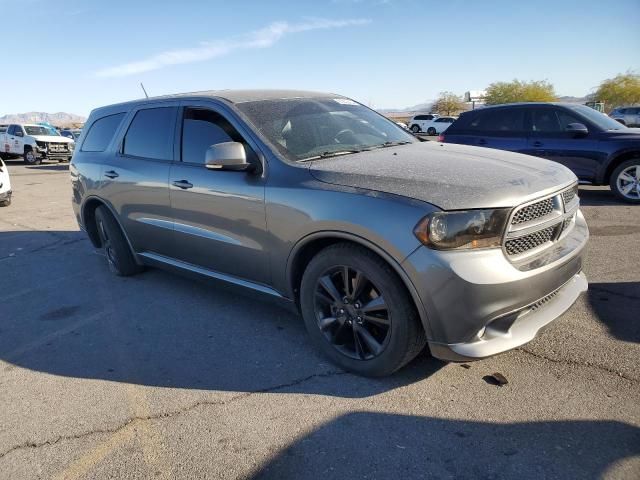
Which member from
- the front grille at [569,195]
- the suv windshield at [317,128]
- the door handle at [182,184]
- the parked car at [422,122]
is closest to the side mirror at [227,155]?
the suv windshield at [317,128]

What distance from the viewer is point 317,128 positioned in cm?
380

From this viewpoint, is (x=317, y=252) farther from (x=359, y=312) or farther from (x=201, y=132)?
(x=201, y=132)

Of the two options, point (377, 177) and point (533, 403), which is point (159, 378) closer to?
point (377, 177)

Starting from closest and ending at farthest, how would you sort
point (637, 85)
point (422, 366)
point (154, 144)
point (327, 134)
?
point (422, 366) → point (327, 134) → point (154, 144) → point (637, 85)

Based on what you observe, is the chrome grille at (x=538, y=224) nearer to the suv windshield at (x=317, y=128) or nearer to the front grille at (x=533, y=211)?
the front grille at (x=533, y=211)

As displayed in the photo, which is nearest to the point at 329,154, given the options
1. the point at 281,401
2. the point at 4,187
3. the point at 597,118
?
the point at 281,401

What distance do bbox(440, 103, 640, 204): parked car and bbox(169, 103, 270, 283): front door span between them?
20.3 ft

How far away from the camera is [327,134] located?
12.4 feet

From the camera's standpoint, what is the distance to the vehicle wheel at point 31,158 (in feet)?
73.5

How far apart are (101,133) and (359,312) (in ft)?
12.8

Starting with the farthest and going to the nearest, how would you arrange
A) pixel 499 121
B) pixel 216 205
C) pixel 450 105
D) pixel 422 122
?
pixel 450 105, pixel 422 122, pixel 499 121, pixel 216 205

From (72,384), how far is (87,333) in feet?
2.67

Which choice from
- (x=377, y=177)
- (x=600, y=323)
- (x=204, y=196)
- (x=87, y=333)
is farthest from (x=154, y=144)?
(x=600, y=323)

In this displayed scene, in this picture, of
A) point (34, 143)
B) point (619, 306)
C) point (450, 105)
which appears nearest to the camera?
point (619, 306)
